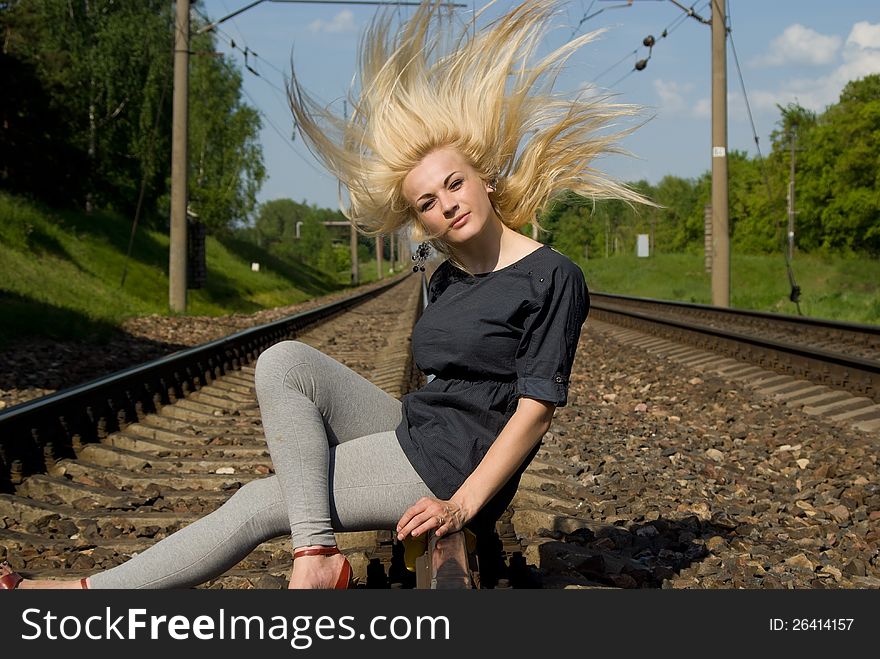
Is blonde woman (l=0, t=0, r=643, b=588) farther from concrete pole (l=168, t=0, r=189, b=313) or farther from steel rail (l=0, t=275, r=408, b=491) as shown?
concrete pole (l=168, t=0, r=189, b=313)

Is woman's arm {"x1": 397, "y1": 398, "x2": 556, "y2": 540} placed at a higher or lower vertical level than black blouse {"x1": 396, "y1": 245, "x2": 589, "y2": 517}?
lower

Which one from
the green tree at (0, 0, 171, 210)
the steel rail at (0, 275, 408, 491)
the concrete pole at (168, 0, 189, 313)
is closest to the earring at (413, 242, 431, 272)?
the steel rail at (0, 275, 408, 491)

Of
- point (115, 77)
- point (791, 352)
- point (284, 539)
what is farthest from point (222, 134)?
point (284, 539)

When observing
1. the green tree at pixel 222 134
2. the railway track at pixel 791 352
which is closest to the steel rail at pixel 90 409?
the railway track at pixel 791 352

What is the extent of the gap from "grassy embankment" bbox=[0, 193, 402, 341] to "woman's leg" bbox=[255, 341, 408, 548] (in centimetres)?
979

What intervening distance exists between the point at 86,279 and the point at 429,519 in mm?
20164

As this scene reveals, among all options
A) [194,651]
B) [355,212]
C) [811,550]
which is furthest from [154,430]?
[194,651]

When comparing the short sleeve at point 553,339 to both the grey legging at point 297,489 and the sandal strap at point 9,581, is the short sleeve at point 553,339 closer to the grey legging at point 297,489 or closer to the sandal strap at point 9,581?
the grey legging at point 297,489

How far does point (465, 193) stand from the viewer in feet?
9.48

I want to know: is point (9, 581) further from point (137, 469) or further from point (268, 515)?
point (137, 469)

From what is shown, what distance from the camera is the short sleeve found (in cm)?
259

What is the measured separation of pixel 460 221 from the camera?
9.35 feet

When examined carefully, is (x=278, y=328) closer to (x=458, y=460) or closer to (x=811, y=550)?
(x=811, y=550)

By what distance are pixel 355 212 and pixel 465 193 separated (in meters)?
0.55
